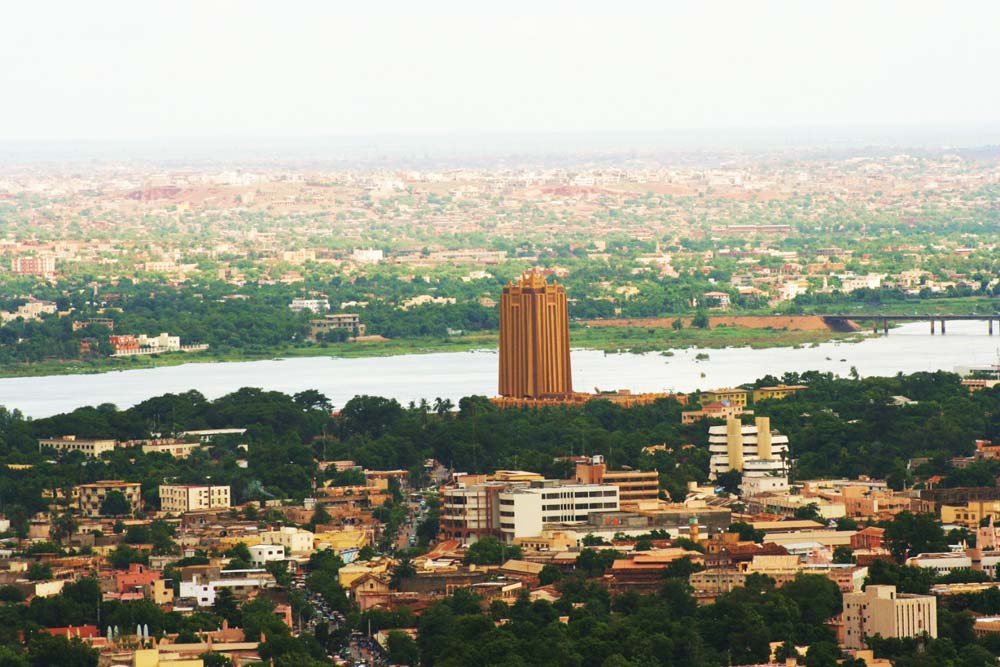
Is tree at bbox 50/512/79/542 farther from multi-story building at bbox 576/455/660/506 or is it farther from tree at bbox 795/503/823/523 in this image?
tree at bbox 795/503/823/523

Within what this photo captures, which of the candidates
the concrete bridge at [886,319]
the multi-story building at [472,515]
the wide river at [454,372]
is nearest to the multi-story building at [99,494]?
the multi-story building at [472,515]

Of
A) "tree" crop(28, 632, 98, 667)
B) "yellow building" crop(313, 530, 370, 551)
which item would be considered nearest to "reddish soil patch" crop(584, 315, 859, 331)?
"yellow building" crop(313, 530, 370, 551)

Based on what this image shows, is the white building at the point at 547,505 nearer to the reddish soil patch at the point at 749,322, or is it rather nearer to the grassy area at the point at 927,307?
the reddish soil patch at the point at 749,322

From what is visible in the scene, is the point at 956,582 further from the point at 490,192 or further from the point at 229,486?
the point at 490,192

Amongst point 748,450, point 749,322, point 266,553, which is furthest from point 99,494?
point 749,322

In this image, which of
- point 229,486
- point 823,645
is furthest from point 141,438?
point 823,645

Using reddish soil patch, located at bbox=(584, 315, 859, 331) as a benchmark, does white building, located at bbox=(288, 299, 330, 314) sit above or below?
below
